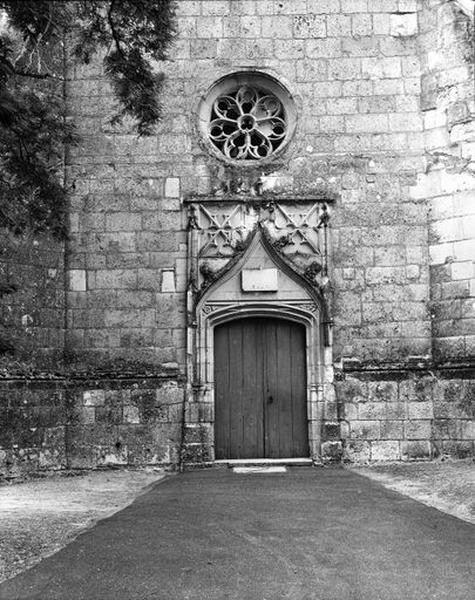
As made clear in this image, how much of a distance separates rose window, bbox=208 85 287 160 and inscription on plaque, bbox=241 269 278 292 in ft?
5.64

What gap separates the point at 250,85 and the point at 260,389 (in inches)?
173

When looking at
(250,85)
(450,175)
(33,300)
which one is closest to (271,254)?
(250,85)

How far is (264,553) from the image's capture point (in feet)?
18.4

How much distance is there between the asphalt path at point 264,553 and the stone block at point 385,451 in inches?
99.5

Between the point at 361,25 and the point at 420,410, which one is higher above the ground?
the point at 361,25

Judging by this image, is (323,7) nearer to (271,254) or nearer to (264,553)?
(271,254)

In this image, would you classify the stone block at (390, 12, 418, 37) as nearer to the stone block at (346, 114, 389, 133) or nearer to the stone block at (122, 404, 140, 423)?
the stone block at (346, 114, 389, 133)

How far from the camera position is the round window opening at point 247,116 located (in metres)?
11.3

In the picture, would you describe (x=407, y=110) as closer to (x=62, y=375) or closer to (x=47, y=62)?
(x=47, y=62)

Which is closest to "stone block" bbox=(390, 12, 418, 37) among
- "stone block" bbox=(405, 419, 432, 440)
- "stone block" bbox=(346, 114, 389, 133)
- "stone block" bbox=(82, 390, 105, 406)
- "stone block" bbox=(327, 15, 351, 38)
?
"stone block" bbox=(327, 15, 351, 38)

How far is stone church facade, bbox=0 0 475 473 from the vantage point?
34.8 feet

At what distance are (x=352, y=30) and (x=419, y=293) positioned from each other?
12.8 feet

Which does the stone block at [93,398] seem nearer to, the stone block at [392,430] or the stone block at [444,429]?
the stone block at [392,430]

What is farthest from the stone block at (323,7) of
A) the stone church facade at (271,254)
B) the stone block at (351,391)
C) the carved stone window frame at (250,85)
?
the stone block at (351,391)
